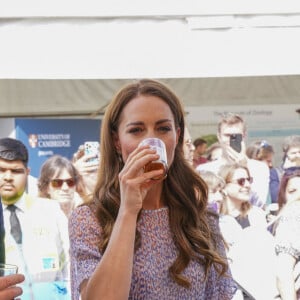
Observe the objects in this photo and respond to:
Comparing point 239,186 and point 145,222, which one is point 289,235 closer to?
point 239,186

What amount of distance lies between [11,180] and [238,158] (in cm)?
135

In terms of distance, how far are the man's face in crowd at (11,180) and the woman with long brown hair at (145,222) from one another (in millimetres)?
1807

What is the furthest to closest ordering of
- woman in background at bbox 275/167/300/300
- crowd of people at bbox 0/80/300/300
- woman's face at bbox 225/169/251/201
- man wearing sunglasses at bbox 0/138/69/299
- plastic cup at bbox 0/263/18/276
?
woman's face at bbox 225/169/251/201
woman in background at bbox 275/167/300/300
man wearing sunglasses at bbox 0/138/69/299
crowd of people at bbox 0/80/300/300
plastic cup at bbox 0/263/18/276

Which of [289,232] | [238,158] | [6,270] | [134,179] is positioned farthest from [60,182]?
[6,270]

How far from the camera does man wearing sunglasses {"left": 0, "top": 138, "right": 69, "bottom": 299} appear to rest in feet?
10.9

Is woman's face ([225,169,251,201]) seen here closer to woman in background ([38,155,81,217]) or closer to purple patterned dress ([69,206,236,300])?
woman in background ([38,155,81,217])

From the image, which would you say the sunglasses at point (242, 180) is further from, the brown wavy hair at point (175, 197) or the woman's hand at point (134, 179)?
the woman's hand at point (134, 179)

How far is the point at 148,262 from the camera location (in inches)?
59.9

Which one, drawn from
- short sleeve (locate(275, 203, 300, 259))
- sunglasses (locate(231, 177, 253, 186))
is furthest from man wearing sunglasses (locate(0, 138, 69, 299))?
short sleeve (locate(275, 203, 300, 259))

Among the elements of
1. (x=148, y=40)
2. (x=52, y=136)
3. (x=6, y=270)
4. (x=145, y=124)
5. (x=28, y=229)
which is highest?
(x=148, y=40)

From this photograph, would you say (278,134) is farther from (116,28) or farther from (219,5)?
(116,28)

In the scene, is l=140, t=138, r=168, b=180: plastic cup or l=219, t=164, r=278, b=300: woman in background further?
l=219, t=164, r=278, b=300: woman in background

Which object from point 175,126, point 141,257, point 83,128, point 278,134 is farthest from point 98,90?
point 141,257

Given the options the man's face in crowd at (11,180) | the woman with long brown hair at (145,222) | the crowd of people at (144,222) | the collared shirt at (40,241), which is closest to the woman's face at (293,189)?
the collared shirt at (40,241)
